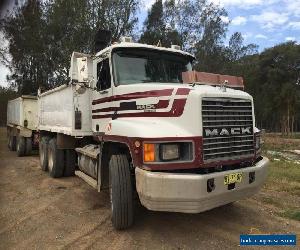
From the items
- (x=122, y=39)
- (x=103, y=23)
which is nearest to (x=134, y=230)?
(x=122, y=39)

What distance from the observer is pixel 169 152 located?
5.52m

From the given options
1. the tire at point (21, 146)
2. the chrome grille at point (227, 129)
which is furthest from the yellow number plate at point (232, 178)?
the tire at point (21, 146)

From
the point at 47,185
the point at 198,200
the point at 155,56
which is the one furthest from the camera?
the point at 47,185

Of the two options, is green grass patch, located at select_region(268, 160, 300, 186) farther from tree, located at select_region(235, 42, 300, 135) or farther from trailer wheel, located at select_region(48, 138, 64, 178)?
tree, located at select_region(235, 42, 300, 135)

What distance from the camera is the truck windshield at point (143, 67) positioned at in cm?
718

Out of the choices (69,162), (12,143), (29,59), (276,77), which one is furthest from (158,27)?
(69,162)

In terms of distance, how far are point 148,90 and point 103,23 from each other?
81.8 feet

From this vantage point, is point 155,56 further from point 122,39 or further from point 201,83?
point 201,83

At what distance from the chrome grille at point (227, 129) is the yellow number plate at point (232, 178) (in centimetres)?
27

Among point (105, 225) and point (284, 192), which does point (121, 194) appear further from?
point (284, 192)

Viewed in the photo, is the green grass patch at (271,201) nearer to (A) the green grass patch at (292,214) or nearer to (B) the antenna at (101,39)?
(A) the green grass patch at (292,214)

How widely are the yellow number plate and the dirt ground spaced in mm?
822

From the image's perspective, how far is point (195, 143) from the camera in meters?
5.61

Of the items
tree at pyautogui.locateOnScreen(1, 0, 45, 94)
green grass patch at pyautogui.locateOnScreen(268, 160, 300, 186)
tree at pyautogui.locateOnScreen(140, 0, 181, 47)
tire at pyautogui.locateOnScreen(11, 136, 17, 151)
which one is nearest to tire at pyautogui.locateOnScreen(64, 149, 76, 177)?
green grass patch at pyautogui.locateOnScreen(268, 160, 300, 186)
